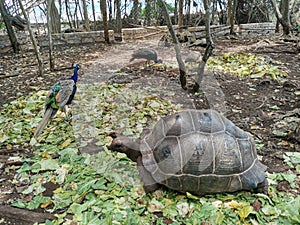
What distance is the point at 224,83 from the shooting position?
18.7ft

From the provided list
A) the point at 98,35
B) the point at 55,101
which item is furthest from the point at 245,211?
the point at 98,35

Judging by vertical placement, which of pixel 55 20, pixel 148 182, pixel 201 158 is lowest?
pixel 148 182

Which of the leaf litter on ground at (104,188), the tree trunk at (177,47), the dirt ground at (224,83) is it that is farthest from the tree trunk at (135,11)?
the leaf litter on ground at (104,188)

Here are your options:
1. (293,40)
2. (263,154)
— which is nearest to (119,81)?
(263,154)

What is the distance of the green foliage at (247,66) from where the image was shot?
602 cm

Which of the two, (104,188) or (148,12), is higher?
(148,12)

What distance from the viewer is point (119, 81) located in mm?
5734

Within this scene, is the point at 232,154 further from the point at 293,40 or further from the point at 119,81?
the point at 293,40

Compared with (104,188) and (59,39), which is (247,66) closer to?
(104,188)

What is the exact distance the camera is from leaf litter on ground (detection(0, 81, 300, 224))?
2361mm

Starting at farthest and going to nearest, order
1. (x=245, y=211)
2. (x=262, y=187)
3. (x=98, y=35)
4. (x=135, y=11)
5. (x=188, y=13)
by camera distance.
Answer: (x=188, y=13) → (x=135, y=11) → (x=98, y=35) → (x=262, y=187) → (x=245, y=211)

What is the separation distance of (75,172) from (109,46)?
7.38m

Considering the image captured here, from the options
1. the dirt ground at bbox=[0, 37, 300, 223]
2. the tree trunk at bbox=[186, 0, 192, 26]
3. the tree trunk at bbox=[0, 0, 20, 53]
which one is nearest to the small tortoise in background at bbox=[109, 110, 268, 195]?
the dirt ground at bbox=[0, 37, 300, 223]

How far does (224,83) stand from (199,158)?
3.57 m
